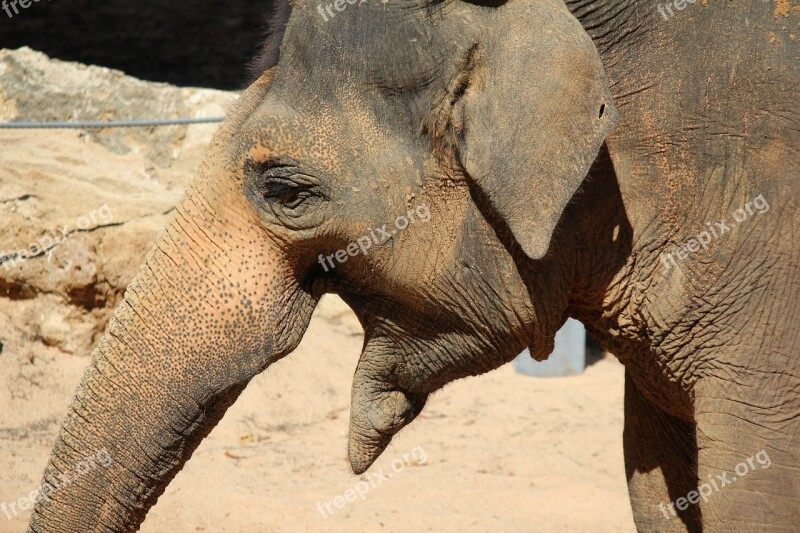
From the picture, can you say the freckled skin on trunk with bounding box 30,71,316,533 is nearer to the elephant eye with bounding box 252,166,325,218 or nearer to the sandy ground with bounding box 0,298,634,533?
the elephant eye with bounding box 252,166,325,218

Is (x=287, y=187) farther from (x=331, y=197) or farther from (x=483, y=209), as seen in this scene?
(x=483, y=209)

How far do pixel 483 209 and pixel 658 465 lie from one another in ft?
3.19

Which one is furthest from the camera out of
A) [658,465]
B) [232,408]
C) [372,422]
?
[232,408]

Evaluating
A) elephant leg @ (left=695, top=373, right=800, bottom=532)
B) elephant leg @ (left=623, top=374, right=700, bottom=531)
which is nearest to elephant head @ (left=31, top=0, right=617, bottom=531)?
elephant leg @ (left=695, top=373, right=800, bottom=532)

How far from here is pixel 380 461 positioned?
15.1 feet

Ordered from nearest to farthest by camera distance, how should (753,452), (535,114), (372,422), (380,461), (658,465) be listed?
(535,114) < (753,452) < (372,422) < (658,465) < (380,461)

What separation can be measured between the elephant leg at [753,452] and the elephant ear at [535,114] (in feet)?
1.52

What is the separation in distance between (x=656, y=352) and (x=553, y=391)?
3.98 m

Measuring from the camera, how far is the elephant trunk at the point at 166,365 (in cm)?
179

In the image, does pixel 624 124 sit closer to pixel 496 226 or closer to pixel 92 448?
pixel 496 226

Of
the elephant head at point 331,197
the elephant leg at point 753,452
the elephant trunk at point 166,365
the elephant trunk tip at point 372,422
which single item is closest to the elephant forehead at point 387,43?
the elephant head at point 331,197

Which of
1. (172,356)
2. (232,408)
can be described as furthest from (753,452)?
(232,408)

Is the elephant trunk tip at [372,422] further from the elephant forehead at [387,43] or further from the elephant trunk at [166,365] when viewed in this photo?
the elephant forehead at [387,43]

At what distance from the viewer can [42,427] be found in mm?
4445
